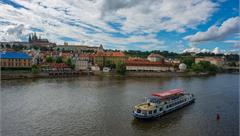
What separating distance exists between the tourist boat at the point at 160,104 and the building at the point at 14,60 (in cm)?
5243

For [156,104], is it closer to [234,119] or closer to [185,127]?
[185,127]

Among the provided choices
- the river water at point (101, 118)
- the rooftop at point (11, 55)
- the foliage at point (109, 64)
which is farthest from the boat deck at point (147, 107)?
the foliage at point (109, 64)

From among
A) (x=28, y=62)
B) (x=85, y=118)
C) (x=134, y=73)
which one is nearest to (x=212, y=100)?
(x=85, y=118)

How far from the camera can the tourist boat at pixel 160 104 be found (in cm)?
2371

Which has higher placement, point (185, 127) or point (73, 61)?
point (73, 61)

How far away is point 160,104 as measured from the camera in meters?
25.9

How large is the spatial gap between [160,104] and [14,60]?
55.8 meters

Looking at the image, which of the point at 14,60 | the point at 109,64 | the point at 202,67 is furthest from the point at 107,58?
the point at 14,60

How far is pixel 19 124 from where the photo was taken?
21391 millimetres

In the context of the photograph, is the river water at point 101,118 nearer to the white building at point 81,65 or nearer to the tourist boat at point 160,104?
the tourist boat at point 160,104

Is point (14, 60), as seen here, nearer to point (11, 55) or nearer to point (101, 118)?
point (11, 55)

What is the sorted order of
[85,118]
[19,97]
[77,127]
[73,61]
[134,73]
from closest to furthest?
[77,127] → [85,118] → [19,97] → [134,73] → [73,61]

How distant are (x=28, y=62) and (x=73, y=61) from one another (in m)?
14.3

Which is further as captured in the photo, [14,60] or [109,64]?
[109,64]
